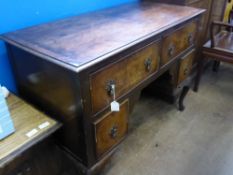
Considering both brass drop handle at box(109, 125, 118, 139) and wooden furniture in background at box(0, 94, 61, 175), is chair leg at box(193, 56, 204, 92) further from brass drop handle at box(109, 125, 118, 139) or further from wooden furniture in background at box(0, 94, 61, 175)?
wooden furniture in background at box(0, 94, 61, 175)

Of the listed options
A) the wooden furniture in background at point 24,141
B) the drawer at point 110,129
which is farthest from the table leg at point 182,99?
the wooden furniture in background at point 24,141

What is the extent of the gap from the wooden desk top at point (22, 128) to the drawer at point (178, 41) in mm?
714

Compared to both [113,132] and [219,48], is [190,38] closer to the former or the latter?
[219,48]

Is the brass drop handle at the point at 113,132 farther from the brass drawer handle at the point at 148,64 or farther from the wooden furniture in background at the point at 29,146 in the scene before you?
the brass drawer handle at the point at 148,64

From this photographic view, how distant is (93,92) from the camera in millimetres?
846

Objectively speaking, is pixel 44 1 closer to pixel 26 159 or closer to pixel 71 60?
pixel 71 60

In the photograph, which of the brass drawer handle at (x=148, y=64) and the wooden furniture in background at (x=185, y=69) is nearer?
the brass drawer handle at (x=148, y=64)

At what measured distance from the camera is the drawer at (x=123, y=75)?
2.83ft

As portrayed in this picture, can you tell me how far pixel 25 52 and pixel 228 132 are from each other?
1.49 meters

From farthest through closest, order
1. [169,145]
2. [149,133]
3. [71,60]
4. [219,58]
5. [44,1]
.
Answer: [219,58]
[149,133]
[169,145]
[44,1]
[71,60]

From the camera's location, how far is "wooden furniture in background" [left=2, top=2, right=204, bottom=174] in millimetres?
828

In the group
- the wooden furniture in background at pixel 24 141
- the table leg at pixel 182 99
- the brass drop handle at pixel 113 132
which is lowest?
the table leg at pixel 182 99

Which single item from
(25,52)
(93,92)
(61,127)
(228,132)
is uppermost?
(25,52)

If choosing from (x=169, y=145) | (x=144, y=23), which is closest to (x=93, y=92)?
(x=144, y=23)
